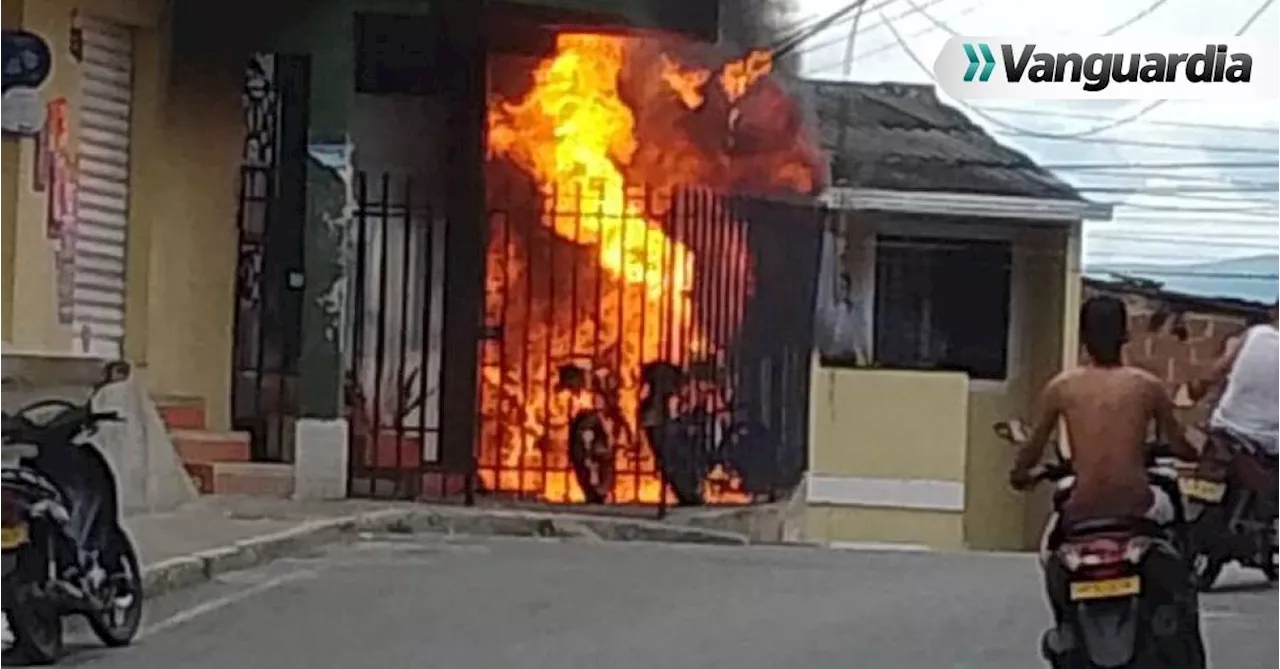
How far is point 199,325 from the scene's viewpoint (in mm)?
21531

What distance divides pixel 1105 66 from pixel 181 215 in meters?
13.6

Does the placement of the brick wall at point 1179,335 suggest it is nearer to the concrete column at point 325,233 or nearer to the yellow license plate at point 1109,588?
the concrete column at point 325,233

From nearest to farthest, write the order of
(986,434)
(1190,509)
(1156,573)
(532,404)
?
(1156,573) < (1190,509) < (532,404) < (986,434)

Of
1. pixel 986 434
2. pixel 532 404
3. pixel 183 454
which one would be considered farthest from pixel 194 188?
pixel 986 434

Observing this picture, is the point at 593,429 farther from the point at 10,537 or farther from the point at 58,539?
the point at 10,537

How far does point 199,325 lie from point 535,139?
3.55 metres

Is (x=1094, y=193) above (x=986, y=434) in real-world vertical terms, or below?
above

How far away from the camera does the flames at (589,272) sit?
23.1m

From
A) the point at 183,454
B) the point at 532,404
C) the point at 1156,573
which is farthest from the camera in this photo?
the point at 532,404

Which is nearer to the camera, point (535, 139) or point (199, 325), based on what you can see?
point (199, 325)

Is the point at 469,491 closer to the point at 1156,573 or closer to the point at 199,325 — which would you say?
the point at 199,325

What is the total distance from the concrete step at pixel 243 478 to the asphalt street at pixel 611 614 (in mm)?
2758

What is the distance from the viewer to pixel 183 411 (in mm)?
21406

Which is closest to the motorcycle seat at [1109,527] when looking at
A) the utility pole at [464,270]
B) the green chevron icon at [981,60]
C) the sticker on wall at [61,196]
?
the sticker on wall at [61,196]
